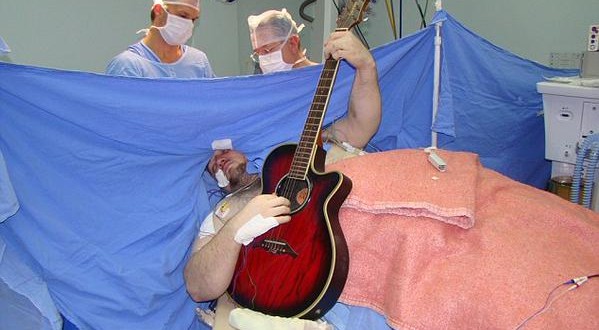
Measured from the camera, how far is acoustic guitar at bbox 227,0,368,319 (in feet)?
3.23

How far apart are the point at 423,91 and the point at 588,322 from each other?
106 cm

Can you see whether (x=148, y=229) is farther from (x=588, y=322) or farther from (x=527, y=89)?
(x=527, y=89)

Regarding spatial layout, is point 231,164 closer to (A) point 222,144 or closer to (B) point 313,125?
(A) point 222,144

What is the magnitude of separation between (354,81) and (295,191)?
21.3 inches

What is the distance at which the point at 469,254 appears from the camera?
920mm

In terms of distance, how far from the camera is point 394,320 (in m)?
0.90

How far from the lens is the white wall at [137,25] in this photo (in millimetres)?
1928

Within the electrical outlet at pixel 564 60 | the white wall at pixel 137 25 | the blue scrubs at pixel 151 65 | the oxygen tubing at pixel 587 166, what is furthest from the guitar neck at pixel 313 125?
the electrical outlet at pixel 564 60

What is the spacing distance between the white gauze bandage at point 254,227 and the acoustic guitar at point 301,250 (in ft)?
0.20

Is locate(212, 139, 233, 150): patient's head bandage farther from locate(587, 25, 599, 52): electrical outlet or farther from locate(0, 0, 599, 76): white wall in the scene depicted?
locate(587, 25, 599, 52): electrical outlet

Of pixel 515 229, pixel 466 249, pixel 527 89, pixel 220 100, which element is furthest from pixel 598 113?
pixel 220 100

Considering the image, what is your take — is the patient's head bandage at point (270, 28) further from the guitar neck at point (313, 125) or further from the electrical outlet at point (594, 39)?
the electrical outlet at point (594, 39)

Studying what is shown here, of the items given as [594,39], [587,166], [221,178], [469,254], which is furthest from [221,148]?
[594,39]

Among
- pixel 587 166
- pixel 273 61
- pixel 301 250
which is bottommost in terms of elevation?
pixel 587 166
